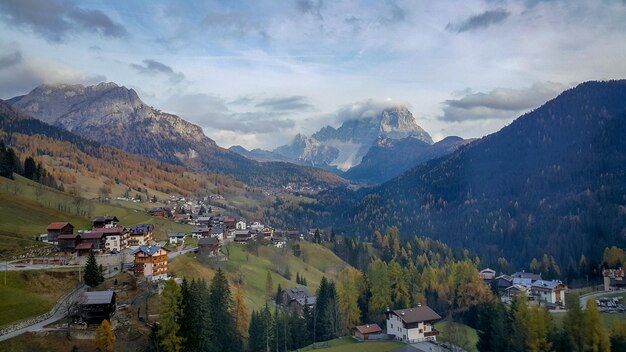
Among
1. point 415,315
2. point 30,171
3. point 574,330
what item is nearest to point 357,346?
point 415,315

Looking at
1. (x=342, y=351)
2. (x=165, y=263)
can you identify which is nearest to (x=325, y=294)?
(x=342, y=351)

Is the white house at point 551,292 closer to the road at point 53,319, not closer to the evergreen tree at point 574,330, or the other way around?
the evergreen tree at point 574,330

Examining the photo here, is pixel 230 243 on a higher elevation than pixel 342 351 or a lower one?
higher

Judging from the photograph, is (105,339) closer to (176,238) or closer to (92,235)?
(92,235)

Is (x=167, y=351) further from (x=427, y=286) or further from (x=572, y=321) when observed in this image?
(x=427, y=286)

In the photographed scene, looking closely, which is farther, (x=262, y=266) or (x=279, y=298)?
(x=262, y=266)

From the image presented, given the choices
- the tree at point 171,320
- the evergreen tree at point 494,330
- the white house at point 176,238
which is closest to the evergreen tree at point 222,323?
the tree at point 171,320
